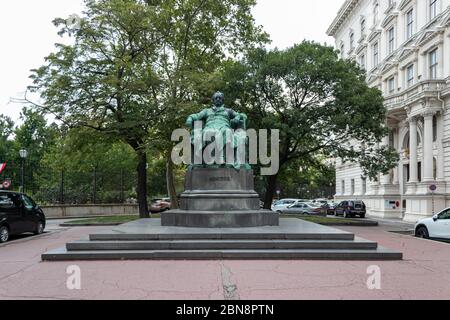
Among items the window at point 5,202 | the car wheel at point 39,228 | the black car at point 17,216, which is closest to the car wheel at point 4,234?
the black car at point 17,216

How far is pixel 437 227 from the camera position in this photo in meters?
16.0

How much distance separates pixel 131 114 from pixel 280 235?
15265mm

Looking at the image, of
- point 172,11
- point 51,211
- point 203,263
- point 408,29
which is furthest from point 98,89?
point 408,29

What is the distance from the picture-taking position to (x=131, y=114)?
79.8ft

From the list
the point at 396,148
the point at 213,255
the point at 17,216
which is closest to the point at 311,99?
the point at 17,216

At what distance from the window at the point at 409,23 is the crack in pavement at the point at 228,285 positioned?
3631cm

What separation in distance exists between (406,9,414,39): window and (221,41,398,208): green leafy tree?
1394 centimetres

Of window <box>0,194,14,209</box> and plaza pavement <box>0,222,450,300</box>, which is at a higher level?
window <box>0,194,14,209</box>

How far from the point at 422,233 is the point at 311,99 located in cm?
1218

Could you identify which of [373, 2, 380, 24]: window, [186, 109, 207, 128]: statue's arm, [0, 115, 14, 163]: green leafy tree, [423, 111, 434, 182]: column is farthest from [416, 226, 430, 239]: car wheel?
[0, 115, 14, 163]: green leafy tree

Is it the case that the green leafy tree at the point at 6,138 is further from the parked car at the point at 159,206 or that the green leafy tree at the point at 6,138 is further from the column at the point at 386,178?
the column at the point at 386,178

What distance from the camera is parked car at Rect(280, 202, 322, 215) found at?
41.3m

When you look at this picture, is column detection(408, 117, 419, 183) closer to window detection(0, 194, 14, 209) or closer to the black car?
the black car

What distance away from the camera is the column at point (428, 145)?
33.2 meters
